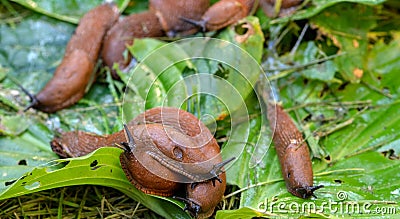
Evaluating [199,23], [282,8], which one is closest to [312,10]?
[282,8]

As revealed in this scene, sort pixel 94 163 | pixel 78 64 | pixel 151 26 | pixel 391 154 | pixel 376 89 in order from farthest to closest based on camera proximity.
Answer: pixel 151 26 → pixel 78 64 → pixel 376 89 → pixel 391 154 → pixel 94 163

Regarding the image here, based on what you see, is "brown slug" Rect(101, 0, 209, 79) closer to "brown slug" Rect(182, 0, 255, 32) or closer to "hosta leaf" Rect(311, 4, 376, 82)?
"brown slug" Rect(182, 0, 255, 32)

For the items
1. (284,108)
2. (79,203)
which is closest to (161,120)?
(79,203)

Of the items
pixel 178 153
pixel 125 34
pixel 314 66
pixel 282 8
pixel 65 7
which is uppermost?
pixel 65 7

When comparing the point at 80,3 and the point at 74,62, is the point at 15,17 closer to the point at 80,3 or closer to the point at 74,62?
the point at 80,3

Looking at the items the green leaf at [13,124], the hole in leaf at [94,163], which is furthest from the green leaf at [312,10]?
the green leaf at [13,124]

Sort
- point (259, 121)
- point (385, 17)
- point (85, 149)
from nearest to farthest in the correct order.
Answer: point (85, 149), point (259, 121), point (385, 17)

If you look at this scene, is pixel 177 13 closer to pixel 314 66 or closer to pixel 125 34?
pixel 125 34

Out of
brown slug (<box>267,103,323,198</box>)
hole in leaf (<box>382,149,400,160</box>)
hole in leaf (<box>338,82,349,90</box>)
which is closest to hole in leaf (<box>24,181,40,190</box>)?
brown slug (<box>267,103,323,198</box>)
